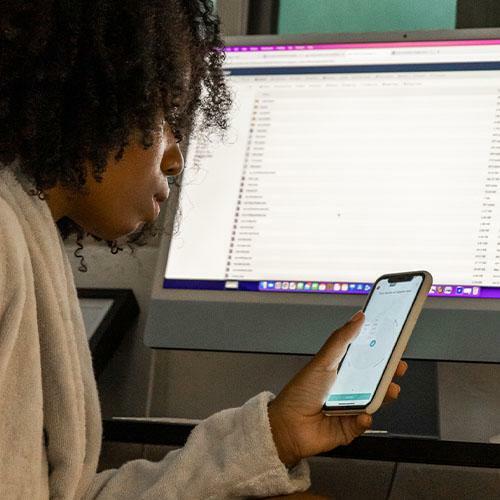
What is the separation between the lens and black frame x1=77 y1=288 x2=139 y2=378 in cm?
131

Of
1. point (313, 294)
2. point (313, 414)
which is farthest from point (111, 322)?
point (313, 414)

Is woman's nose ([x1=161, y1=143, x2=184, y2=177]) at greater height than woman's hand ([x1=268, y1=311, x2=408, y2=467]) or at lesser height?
Result: greater

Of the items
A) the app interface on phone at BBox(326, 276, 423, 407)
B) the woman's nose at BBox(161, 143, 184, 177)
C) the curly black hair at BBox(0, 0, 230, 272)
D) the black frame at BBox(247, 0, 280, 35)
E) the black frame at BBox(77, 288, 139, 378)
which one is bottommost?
the black frame at BBox(77, 288, 139, 378)

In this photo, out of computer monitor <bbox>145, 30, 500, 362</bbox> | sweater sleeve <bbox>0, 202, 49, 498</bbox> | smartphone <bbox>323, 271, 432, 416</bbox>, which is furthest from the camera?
computer monitor <bbox>145, 30, 500, 362</bbox>

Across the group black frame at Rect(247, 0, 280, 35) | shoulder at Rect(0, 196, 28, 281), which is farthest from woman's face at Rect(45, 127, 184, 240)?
black frame at Rect(247, 0, 280, 35)

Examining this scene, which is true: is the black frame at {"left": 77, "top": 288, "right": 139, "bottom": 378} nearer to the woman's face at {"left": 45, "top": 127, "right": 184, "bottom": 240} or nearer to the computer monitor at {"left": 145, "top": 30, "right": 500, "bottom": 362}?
the computer monitor at {"left": 145, "top": 30, "right": 500, "bottom": 362}

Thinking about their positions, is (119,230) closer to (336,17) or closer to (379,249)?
(379,249)

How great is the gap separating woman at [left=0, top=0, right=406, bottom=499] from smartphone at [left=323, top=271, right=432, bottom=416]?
0.02 metres

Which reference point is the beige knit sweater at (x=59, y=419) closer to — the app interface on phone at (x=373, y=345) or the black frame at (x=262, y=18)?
the app interface on phone at (x=373, y=345)

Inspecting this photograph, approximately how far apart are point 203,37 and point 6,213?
33 centimetres

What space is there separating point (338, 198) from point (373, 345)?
314mm

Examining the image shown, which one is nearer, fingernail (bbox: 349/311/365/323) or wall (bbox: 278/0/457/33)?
fingernail (bbox: 349/311/365/323)

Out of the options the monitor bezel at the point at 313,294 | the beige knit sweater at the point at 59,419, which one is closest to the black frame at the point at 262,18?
the monitor bezel at the point at 313,294

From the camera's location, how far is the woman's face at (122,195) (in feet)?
3.15
